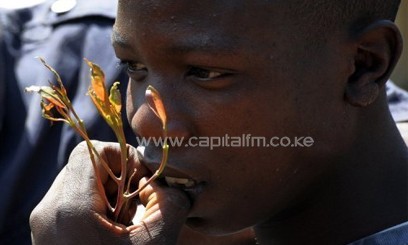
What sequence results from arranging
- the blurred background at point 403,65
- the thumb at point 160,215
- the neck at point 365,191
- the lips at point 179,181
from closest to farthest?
the thumb at point 160,215 < the lips at point 179,181 < the neck at point 365,191 < the blurred background at point 403,65

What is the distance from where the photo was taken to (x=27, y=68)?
3012mm

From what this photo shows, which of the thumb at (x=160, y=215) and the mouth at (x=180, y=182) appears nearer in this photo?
the thumb at (x=160, y=215)

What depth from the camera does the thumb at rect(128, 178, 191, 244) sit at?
1629mm

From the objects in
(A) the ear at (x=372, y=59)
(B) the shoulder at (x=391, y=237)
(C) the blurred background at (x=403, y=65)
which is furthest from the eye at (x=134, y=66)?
(C) the blurred background at (x=403, y=65)

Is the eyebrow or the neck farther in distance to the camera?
the neck

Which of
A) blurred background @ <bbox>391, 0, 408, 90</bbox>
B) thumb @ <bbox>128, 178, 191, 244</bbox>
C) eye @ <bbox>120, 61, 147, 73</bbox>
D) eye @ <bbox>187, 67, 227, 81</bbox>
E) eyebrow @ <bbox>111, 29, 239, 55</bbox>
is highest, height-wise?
eyebrow @ <bbox>111, 29, 239, 55</bbox>

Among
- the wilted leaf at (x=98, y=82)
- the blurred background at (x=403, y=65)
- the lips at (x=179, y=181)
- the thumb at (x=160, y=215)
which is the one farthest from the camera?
the blurred background at (x=403, y=65)

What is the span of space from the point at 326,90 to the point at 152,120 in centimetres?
32

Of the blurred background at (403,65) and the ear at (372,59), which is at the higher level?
the ear at (372,59)

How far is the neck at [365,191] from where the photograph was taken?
6.09 ft

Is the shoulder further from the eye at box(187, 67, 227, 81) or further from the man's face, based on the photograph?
the eye at box(187, 67, 227, 81)

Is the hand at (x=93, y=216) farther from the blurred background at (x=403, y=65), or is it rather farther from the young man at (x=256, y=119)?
the blurred background at (x=403, y=65)

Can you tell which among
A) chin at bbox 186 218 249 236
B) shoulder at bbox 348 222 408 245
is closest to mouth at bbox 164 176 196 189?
chin at bbox 186 218 249 236

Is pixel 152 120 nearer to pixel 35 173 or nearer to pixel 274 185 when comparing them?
pixel 274 185
